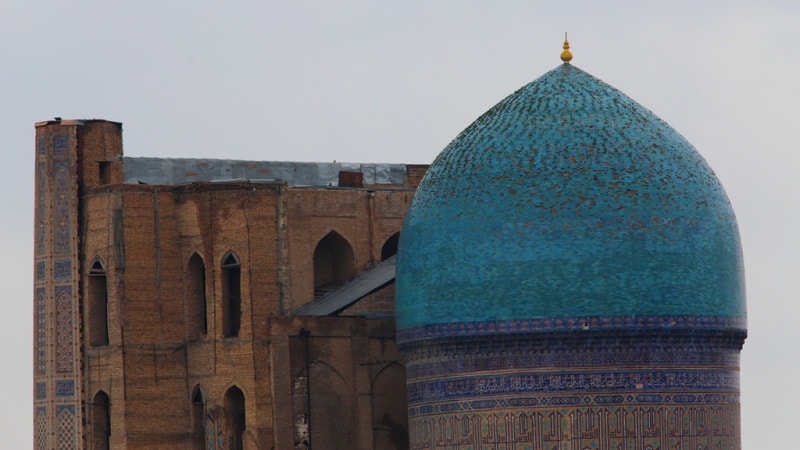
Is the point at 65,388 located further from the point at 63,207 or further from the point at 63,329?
the point at 63,207

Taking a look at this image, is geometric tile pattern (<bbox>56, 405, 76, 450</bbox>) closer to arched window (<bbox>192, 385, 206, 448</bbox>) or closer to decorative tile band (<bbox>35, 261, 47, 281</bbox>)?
arched window (<bbox>192, 385, 206, 448</bbox>)

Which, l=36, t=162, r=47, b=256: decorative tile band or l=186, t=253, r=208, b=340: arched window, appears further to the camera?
l=36, t=162, r=47, b=256: decorative tile band

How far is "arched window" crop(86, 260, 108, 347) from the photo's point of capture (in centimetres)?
3500

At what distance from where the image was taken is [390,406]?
3444 cm

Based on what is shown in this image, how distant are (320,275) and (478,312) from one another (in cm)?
469

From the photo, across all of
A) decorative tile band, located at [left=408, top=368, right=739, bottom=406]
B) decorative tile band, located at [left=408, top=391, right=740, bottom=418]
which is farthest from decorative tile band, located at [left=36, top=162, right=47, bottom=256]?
decorative tile band, located at [left=408, top=391, right=740, bottom=418]

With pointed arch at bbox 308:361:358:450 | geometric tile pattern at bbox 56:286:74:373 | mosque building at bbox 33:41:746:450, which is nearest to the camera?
mosque building at bbox 33:41:746:450

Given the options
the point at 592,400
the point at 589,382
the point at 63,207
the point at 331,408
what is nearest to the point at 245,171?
the point at 63,207

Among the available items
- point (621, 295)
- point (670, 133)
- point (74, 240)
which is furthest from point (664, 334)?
point (74, 240)

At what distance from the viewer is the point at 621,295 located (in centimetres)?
3130

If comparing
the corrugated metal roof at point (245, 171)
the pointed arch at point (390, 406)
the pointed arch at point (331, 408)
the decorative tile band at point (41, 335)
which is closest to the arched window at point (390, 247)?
the corrugated metal roof at point (245, 171)

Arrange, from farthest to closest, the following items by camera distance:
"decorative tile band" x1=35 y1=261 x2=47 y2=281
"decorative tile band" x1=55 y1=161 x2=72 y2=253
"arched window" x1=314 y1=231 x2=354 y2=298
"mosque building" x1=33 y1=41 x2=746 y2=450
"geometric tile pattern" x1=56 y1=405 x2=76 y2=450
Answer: "arched window" x1=314 y1=231 x2=354 y2=298
"decorative tile band" x1=35 y1=261 x2=47 y2=281
"decorative tile band" x1=55 y1=161 x2=72 y2=253
"geometric tile pattern" x1=56 y1=405 x2=76 y2=450
"mosque building" x1=33 y1=41 x2=746 y2=450

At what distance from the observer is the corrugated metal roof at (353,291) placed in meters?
34.7

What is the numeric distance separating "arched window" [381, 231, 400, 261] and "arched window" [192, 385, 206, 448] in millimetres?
3196
